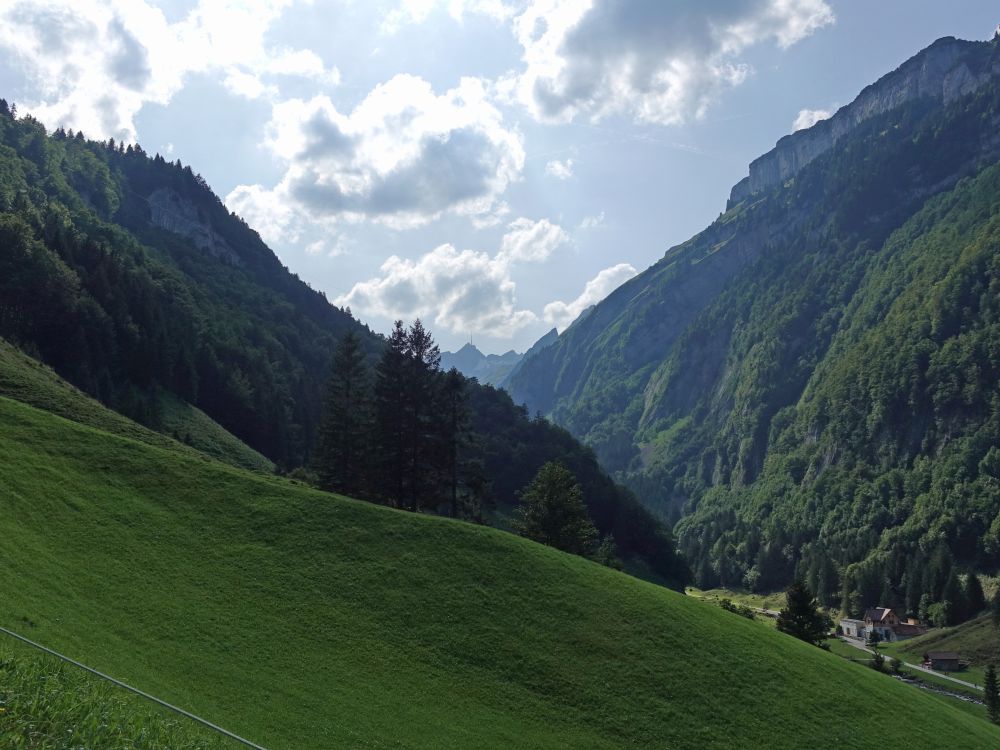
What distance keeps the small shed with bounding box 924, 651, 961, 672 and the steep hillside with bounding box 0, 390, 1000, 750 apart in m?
116

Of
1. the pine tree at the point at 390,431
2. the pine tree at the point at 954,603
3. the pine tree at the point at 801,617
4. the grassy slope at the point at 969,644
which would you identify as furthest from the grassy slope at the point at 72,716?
the pine tree at the point at 954,603

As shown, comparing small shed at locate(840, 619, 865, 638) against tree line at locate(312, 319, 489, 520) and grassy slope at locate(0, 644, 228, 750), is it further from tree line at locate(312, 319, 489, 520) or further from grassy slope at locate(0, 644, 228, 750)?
grassy slope at locate(0, 644, 228, 750)

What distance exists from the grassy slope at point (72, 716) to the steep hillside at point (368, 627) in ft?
20.3

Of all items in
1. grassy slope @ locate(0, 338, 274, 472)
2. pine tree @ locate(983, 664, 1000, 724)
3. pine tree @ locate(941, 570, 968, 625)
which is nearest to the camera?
grassy slope @ locate(0, 338, 274, 472)

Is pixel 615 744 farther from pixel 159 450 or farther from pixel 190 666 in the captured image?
pixel 159 450

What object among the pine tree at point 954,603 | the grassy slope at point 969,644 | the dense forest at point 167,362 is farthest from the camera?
the pine tree at point 954,603

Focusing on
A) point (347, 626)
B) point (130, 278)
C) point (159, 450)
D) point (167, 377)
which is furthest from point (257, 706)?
point (130, 278)

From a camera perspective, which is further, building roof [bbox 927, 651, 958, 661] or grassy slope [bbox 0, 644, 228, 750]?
building roof [bbox 927, 651, 958, 661]

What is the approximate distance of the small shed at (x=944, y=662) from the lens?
491 ft

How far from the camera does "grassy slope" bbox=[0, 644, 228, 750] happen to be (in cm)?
1837

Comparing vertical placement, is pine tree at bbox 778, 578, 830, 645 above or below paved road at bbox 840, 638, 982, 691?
above

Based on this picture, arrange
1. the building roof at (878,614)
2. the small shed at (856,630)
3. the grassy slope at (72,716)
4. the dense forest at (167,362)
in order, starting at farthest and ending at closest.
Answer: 1. the small shed at (856,630)
2. the building roof at (878,614)
3. the dense forest at (167,362)
4. the grassy slope at (72,716)

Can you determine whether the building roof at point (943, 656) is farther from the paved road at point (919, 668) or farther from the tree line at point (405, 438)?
the tree line at point (405, 438)

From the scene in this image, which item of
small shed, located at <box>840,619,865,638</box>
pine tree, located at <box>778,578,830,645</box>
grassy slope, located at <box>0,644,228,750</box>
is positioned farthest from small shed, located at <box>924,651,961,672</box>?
grassy slope, located at <box>0,644,228,750</box>
